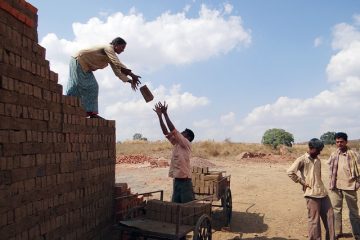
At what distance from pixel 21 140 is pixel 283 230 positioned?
6.38 metres

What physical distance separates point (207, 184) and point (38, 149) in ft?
15.1

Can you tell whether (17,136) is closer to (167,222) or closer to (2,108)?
(2,108)

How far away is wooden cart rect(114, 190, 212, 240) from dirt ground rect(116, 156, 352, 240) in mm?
2357

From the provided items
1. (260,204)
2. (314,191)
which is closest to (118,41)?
(314,191)

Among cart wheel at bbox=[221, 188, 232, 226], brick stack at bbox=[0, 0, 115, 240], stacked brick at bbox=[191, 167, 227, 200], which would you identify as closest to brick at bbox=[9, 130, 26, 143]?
brick stack at bbox=[0, 0, 115, 240]

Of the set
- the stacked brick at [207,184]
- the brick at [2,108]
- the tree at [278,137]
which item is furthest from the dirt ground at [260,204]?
the tree at [278,137]

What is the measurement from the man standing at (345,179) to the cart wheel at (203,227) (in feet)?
10.3

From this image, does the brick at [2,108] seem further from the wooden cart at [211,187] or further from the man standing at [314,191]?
the wooden cart at [211,187]

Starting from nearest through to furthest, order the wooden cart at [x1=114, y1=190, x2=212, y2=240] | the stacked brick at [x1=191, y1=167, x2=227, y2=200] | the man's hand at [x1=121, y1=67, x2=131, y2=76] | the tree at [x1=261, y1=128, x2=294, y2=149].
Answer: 1. the wooden cart at [x1=114, y1=190, x2=212, y2=240]
2. the man's hand at [x1=121, y1=67, x2=131, y2=76]
3. the stacked brick at [x1=191, y1=167, x2=227, y2=200]
4. the tree at [x1=261, y1=128, x2=294, y2=149]

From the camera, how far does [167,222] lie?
5695mm

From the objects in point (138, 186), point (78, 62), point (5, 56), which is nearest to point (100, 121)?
point (78, 62)

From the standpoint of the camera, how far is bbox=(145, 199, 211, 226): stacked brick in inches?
222

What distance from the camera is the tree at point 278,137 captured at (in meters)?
53.9

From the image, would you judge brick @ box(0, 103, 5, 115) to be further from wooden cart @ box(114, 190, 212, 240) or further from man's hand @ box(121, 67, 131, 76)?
man's hand @ box(121, 67, 131, 76)
